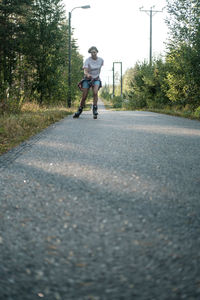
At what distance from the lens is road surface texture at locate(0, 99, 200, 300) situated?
1.18 m

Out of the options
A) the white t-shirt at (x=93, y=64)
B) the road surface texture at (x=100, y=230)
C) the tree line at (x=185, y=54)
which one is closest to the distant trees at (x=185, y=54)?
the tree line at (x=185, y=54)

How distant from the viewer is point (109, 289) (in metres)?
1.16

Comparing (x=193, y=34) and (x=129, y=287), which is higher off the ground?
(x=193, y=34)

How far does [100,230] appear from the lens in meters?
1.64

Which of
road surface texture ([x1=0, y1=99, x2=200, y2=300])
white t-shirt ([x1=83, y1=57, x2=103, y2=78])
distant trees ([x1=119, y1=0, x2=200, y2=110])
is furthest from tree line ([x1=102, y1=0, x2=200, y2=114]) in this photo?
road surface texture ([x1=0, y1=99, x2=200, y2=300])

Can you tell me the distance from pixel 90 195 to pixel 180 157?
1712 mm

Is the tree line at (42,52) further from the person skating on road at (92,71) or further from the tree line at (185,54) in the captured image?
the person skating on road at (92,71)

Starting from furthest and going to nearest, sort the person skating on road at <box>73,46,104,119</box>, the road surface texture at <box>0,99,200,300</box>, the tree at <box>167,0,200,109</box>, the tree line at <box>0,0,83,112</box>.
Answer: the tree line at <box>0,0,83,112</box> < the tree at <box>167,0,200,109</box> < the person skating on road at <box>73,46,104,119</box> < the road surface texture at <box>0,99,200,300</box>

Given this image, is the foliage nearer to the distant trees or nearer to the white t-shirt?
the distant trees

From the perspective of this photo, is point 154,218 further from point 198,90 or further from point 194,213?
point 198,90

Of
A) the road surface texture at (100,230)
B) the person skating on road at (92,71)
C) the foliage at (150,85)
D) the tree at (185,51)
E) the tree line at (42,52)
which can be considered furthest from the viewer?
the foliage at (150,85)

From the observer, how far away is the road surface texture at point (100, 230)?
1.18 meters

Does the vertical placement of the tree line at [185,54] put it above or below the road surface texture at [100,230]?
above

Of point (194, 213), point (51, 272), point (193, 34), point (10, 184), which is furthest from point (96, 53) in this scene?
point (51, 272)
